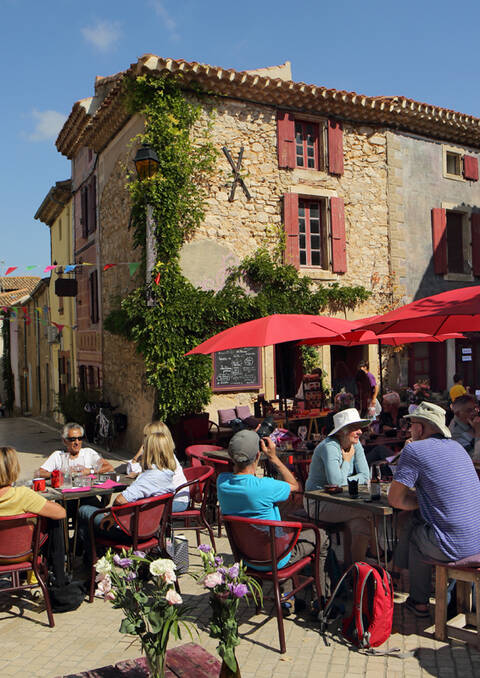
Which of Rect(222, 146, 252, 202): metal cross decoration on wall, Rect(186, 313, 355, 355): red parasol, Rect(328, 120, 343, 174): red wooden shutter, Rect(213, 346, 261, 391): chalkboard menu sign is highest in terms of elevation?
Rect(328, 120, 343, 174): red wooden shutter

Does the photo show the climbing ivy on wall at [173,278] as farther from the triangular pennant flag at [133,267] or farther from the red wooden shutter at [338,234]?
the red wooden shutter at [338,234]

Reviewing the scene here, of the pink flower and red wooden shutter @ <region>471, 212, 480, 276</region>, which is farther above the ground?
red wooden shutter @ <region>471, 212, 480, 276</region>

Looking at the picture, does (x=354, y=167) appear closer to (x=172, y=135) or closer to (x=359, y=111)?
(x=359, y=111)

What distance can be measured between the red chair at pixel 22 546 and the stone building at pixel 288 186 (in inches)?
287

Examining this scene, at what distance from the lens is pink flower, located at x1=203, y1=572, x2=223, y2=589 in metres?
2.70

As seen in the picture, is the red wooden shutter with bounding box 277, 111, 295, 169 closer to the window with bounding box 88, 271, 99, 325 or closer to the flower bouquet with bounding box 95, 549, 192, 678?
the window with bounding box 88, 271, 99, 325

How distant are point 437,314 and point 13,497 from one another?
391cm

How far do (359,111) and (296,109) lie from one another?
154 centimetres

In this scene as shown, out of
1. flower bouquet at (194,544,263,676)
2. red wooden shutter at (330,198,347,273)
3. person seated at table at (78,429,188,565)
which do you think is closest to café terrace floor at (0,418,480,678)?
person seated at table at (78,429,188,565)

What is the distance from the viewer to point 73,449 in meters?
5.77

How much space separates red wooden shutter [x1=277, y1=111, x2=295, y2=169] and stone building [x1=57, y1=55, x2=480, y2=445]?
0.9 inches

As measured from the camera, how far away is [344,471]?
15.6 ft

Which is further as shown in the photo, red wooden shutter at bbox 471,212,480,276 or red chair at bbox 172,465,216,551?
red wooden shutter at bbox 471,212,480,276

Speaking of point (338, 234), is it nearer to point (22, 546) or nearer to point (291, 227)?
point (291, 227)
